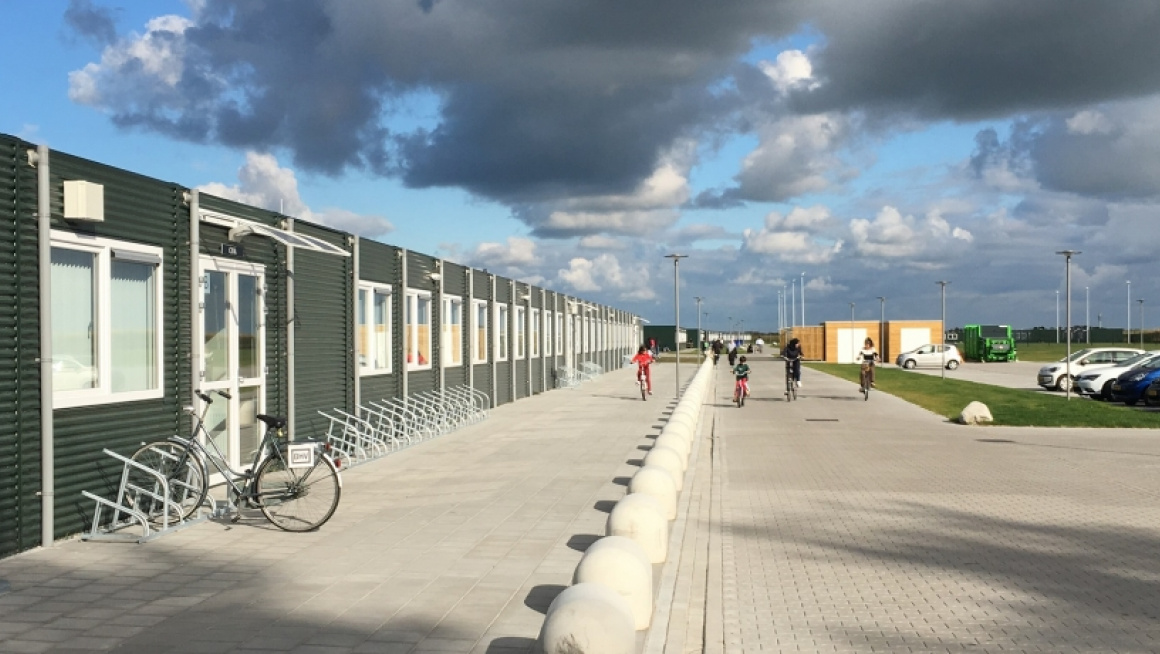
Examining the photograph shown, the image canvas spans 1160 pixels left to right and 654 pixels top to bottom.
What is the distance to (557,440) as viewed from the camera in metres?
18.0

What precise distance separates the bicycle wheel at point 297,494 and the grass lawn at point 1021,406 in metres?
16.2

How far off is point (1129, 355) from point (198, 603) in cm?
3568

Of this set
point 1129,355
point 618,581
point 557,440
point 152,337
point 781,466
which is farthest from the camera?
point 1129,355

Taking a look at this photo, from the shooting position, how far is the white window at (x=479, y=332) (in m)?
24.7

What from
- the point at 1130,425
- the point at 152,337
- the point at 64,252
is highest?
the point at 64,252

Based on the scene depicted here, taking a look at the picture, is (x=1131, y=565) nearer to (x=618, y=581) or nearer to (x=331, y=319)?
(x=618, y=581)

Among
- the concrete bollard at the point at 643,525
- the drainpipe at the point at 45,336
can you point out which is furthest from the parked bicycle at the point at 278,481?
the concrete bollard at the point at 643,525

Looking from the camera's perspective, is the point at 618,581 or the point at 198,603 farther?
the point at 198,603

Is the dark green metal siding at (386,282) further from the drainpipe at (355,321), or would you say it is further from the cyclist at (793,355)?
the cyclist at (793,355)

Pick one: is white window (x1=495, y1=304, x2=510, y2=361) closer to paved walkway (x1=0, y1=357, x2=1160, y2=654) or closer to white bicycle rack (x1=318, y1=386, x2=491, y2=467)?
white bicycle rack (x1=318, y1=386, x2=491, y2=467)

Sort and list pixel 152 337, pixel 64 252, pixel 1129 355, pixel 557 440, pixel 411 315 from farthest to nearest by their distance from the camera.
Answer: pixel 1129 355
pixel 411 315
pixel 557 440
pixel 152 337
pixel 64 252

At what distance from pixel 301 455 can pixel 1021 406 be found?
2170 cm

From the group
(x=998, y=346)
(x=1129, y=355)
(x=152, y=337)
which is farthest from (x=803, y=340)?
(x=152, y=337)

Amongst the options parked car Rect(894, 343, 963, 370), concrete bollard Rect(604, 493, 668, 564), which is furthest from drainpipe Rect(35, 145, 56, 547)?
parked car Rect(894, 343, 963, 370)
